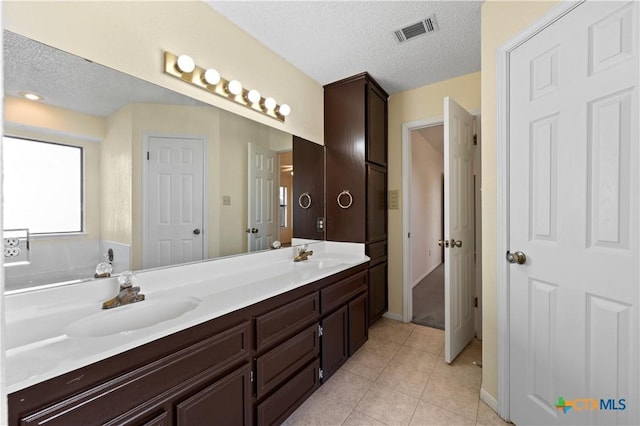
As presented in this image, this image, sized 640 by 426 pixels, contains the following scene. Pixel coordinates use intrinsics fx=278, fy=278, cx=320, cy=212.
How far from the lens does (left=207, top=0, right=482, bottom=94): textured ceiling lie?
1749 millimetres

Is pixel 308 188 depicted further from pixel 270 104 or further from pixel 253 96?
pixel 253 96

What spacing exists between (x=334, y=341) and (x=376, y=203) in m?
1.42

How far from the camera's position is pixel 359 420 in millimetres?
1614

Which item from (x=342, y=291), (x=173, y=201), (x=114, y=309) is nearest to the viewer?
(x=114, y=309)

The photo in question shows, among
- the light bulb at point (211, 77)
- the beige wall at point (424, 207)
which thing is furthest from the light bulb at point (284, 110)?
the beige wall at point (424, 207)

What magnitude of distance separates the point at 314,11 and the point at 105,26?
115 cm

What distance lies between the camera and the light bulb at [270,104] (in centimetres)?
211

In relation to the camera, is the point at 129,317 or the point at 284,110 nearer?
the point at 129,317

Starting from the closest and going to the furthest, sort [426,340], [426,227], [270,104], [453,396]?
[453,396]
[270,104]
[426,340]
[426,227]

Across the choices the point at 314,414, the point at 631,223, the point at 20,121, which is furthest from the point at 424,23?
the point at 314,414

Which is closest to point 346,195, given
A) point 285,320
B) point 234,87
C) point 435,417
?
point 234,87

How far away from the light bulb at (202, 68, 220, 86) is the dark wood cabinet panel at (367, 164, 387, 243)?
149cm

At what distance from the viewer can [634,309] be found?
107 centimetres

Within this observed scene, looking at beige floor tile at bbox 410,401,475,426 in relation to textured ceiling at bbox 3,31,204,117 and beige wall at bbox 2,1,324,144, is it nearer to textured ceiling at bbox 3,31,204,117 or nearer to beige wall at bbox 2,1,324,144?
beige wall at bbox 2,1,324,144
